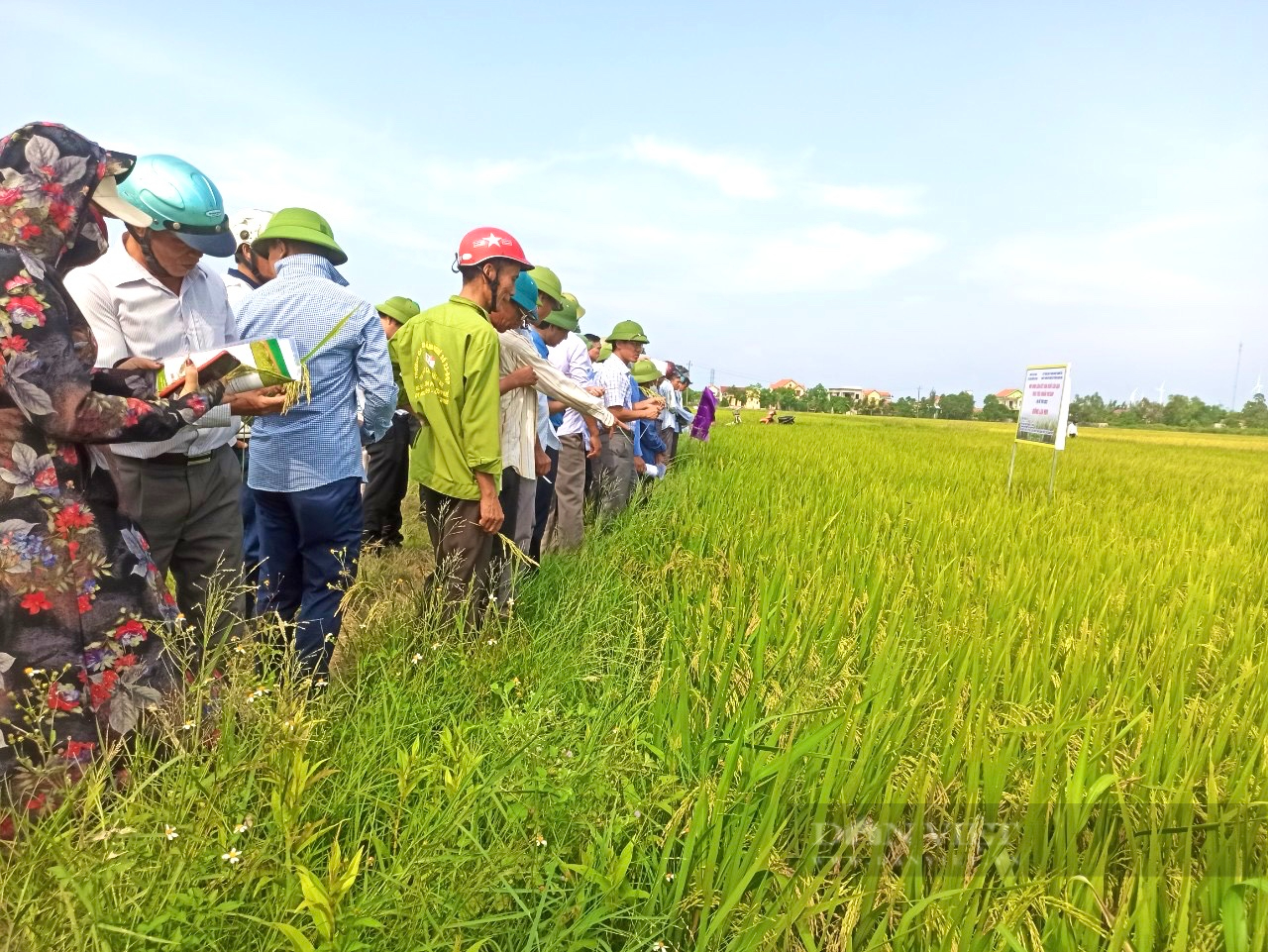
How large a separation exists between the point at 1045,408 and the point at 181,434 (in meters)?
7.48

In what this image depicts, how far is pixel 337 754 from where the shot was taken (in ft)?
5.05

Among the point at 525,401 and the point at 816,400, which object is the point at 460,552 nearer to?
the point at 525,401

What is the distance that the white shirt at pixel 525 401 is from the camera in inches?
104

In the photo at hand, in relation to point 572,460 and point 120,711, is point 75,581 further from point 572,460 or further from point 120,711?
point 572,460

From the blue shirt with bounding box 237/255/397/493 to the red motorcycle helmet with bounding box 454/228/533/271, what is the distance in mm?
408

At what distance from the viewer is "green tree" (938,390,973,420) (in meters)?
74.4

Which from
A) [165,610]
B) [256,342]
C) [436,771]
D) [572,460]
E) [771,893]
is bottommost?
[771,893]

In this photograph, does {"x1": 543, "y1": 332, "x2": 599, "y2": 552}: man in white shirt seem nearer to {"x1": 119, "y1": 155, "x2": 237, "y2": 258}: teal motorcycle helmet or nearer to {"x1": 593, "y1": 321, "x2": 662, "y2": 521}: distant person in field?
{"x1": 593, "y1": 321, "x2": 662, "y2": 521}: distant person in field

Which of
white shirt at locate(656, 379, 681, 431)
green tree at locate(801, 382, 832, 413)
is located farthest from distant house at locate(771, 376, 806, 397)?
white shirt at locate(656, 379, 681, 431)

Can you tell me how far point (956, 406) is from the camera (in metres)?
75.3

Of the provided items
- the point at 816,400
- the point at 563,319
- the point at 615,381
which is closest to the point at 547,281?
the point at 563,319

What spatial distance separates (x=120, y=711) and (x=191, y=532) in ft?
2.13

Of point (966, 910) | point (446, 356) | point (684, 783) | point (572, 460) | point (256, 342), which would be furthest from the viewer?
point (572, 460)

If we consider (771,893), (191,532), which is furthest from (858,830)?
(191,532)
